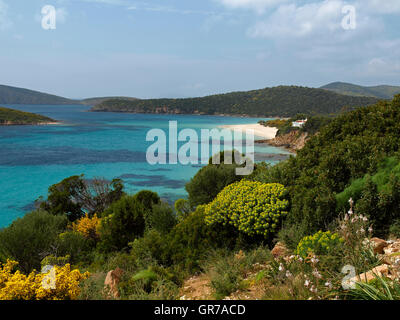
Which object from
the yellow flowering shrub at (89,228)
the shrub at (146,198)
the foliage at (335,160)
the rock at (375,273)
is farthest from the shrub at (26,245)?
the rock at (375,273)

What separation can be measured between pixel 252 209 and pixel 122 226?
221 inches

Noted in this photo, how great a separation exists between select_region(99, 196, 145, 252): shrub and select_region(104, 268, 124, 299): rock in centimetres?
527

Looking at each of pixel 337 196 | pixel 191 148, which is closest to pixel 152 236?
pixel 337 196

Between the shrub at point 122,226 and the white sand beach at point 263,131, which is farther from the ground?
the white sand beach at point 263,131

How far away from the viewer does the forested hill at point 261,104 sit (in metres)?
117

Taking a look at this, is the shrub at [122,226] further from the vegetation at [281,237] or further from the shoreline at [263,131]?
the shoreline at [263,131]

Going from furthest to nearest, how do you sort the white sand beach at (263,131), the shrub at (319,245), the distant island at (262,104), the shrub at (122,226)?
the distant island at (262,104)
the white sand beach at (263,131)
the shrub at (122,226)
the shrub at (319,245)

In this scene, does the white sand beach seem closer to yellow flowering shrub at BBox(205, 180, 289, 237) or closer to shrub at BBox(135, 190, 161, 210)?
shrub at BBox(135, 190, 161, 210)

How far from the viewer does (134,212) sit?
1099cm

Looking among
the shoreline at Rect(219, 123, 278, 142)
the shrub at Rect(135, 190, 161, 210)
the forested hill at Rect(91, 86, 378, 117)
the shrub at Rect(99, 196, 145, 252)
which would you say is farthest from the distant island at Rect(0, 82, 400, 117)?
the shrub at Rect(99, 196, 145, 252)

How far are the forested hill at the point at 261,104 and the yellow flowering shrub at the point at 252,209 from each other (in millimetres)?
110027

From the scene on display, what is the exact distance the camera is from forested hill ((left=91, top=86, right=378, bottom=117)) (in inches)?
4588

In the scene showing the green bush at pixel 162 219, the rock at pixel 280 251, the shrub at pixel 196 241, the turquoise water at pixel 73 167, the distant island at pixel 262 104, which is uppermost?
the distant island at pixel 262 104
